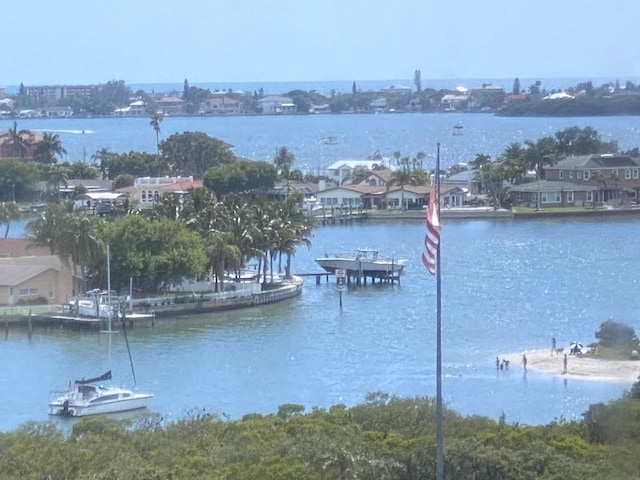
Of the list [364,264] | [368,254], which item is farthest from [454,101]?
[364,264]

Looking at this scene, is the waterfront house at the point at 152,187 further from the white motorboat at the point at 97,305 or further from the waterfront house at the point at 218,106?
the waterfront house at the point at 218,106

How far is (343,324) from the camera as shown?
3591 centimetres

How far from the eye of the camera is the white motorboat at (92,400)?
26578 mm

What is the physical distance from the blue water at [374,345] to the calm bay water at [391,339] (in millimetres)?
41

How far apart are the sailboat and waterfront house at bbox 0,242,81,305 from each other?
10364 millimetres

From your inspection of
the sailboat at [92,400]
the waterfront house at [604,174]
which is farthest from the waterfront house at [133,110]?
the sailboat at [92,400]

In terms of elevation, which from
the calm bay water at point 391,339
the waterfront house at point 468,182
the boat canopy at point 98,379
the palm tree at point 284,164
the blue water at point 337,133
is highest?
the palm tree at point 284,164

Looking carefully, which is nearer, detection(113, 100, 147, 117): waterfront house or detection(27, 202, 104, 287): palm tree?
detection(27, 202, 104, 287): palm tree

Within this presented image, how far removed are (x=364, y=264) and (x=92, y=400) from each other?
704 inches

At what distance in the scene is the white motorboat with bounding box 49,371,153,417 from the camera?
2658 cm

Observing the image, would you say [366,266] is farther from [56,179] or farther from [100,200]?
[56,179]

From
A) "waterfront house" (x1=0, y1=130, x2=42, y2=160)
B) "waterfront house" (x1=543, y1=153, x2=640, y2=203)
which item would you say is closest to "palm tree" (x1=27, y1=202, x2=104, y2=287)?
"waterfront house" (x1=543, y1=153, x2=640, y2=203)

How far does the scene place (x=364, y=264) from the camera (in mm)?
43875

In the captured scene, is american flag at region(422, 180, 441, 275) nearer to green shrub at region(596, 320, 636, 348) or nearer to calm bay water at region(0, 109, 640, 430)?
calm bay water at region(0, 109, 640, 430)
